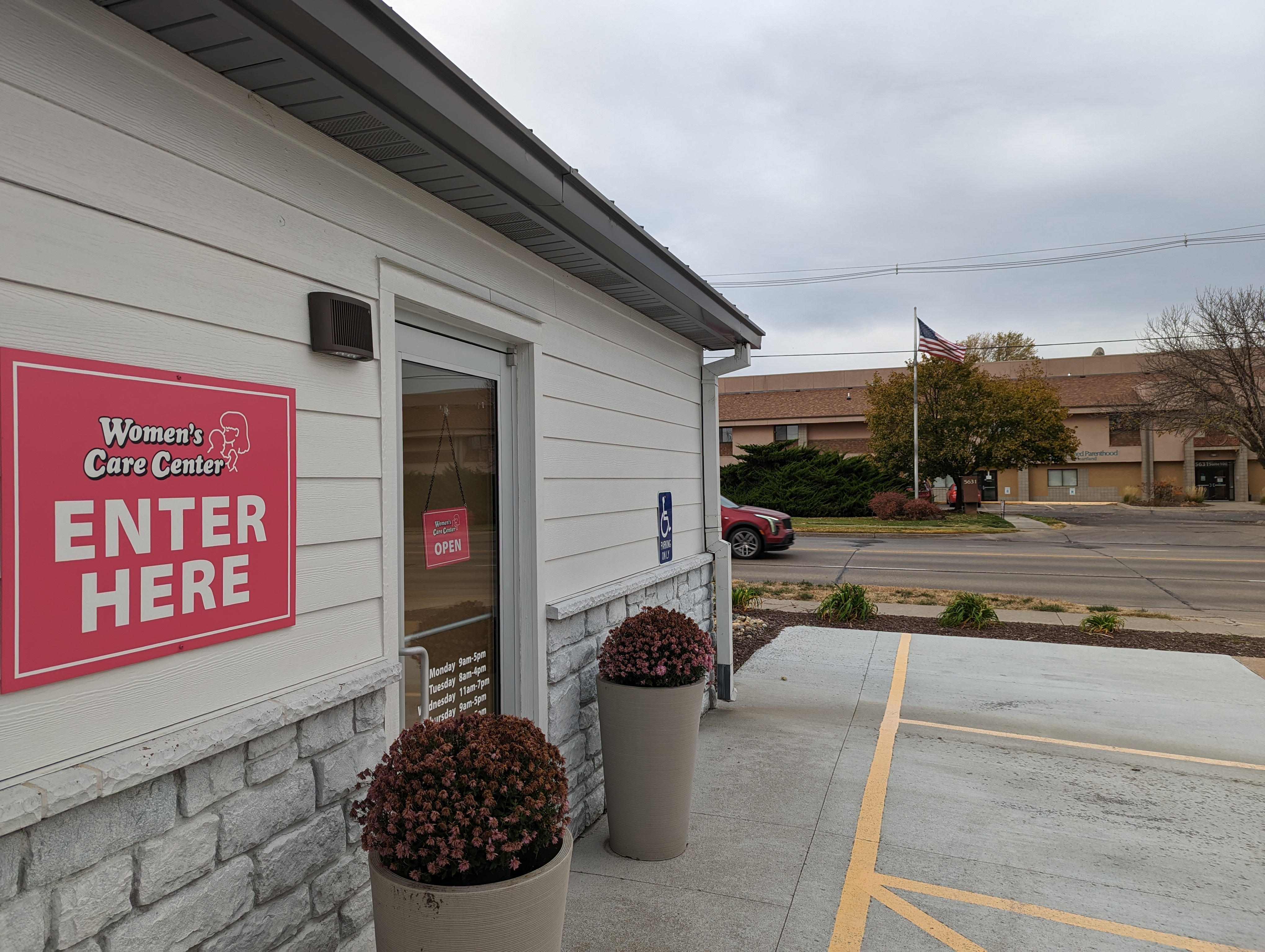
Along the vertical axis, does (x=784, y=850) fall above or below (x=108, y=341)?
below

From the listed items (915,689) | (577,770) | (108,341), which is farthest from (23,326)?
(915,689)

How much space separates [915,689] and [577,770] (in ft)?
13.3

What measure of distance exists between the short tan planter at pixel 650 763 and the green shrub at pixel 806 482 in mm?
28257

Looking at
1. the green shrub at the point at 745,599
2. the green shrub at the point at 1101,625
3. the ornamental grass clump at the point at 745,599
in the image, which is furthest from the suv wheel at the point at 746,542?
the green shrub at the point at 1101,625

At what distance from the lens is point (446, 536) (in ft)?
12.1

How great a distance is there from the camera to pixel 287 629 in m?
2.60

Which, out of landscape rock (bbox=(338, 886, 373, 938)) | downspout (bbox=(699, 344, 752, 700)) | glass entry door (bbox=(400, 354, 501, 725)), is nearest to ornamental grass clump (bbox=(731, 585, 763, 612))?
downspout (bbox=(699, 344, 752, 700))

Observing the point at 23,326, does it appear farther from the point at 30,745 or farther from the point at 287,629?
the point at 287,629

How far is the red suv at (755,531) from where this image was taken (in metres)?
18.6

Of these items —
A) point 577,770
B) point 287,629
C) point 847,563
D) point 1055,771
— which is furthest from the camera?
point 847,563

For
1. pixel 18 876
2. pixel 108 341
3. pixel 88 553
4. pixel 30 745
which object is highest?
pixel 108 341

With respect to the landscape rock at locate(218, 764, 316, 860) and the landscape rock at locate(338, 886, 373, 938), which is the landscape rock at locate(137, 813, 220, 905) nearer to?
the landscape rock at locate(218, 764, 316, 860)

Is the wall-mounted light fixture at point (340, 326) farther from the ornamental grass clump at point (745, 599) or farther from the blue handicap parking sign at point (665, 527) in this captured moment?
the ornamental grass clump at point (745, 599)

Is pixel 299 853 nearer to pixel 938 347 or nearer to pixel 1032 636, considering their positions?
pixel 1032 636
